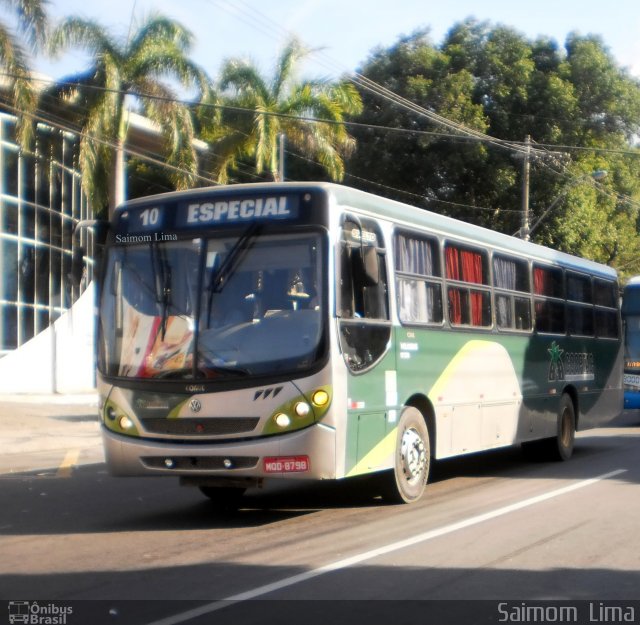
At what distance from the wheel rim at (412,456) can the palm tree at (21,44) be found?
54.5 ft

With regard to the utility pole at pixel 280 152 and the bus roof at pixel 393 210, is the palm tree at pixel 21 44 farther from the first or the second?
the bus roof at pixel 393 210

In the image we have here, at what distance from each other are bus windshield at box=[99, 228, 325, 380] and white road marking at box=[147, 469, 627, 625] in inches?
69.4

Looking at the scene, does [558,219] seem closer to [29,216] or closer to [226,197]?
[29,216]

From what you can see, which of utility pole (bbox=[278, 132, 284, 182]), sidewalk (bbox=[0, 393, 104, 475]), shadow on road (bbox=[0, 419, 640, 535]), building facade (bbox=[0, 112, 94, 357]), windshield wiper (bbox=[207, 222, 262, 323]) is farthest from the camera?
utility pole (bbox=[278, 132, 284, 182])

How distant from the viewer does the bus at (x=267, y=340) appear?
374 inches

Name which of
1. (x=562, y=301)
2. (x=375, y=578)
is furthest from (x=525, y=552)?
(x=562, y=301)

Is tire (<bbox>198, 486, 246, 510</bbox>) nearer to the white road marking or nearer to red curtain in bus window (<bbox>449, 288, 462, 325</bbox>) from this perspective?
the white road marking

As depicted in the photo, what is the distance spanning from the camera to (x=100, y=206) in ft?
105

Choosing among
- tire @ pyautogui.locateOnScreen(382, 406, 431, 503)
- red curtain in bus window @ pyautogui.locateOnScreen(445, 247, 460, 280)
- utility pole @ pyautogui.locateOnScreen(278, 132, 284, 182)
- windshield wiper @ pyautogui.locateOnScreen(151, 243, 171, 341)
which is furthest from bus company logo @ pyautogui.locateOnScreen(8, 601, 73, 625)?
utility pole @ pyautogui.locateOnScreen(278, 132, 284, 182)

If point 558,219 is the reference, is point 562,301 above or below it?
below

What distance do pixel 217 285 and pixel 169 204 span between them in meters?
1.09

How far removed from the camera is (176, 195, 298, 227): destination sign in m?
9.86

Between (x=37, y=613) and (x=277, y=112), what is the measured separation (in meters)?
29.0

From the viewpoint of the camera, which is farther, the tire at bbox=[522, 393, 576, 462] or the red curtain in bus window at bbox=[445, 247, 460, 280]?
the tire at bbox=[522, 393, 576, 462]
